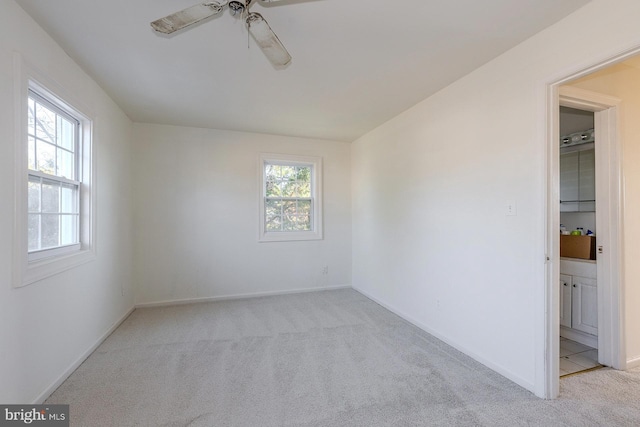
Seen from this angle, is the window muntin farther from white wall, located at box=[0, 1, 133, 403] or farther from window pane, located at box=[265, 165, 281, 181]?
window pane, located at box=[265, 165, 281, 181]

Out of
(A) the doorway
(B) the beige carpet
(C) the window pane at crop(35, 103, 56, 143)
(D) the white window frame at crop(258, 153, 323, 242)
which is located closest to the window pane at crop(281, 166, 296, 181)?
(D) the white window frame at crop(258, 153, 323, 242)

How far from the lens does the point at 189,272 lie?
4.18 m

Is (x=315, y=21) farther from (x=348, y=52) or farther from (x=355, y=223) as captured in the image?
(x=355, y=223)

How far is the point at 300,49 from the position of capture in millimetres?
2248

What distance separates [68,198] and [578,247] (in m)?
4.92

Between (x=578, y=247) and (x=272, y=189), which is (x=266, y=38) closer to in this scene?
(x=272, y=189)

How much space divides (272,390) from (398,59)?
2.81 metres

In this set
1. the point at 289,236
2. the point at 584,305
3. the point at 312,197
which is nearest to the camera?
the point at 584,305

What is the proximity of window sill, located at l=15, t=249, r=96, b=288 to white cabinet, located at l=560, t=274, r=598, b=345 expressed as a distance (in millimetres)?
4552

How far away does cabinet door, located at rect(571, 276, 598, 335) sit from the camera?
2.70 m

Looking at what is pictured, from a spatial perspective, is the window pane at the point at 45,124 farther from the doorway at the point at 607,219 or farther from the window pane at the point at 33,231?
the doorway at the point at 607,219

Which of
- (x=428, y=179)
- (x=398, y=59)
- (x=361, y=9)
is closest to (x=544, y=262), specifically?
(x=428, y=179)

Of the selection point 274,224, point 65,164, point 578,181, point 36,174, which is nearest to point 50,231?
point 36,174

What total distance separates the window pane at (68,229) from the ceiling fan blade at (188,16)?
1.96 metres
